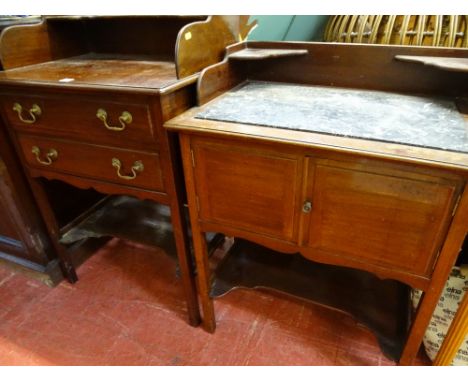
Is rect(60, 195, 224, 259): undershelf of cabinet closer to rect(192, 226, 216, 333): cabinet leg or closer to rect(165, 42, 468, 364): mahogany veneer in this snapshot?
rect(192, 226, 216, 333): cabinet leg

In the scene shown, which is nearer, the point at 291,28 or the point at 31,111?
the point at 31,111

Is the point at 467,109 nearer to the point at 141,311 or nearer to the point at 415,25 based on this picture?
the point at 415,25

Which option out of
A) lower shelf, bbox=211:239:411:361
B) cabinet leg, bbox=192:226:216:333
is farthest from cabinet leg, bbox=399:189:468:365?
cabinet leg, bbox=192:226:216:333

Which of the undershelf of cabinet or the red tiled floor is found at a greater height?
the undershelf of cabinet

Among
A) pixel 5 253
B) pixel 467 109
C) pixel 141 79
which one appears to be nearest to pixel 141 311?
pixel 5 253

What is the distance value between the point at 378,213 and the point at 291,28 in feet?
3.40

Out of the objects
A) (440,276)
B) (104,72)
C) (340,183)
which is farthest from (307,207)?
(104,72)

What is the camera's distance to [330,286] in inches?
48.3

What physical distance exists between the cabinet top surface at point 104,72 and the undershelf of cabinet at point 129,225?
25.5 inches

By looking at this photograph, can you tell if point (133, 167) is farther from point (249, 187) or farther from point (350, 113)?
point (350, 113)

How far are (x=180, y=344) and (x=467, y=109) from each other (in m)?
1.19

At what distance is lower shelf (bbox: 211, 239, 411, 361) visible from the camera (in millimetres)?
1117

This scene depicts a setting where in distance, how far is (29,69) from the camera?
1121 mm

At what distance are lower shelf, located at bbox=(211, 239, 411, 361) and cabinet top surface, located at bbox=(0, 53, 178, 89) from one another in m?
0.76
